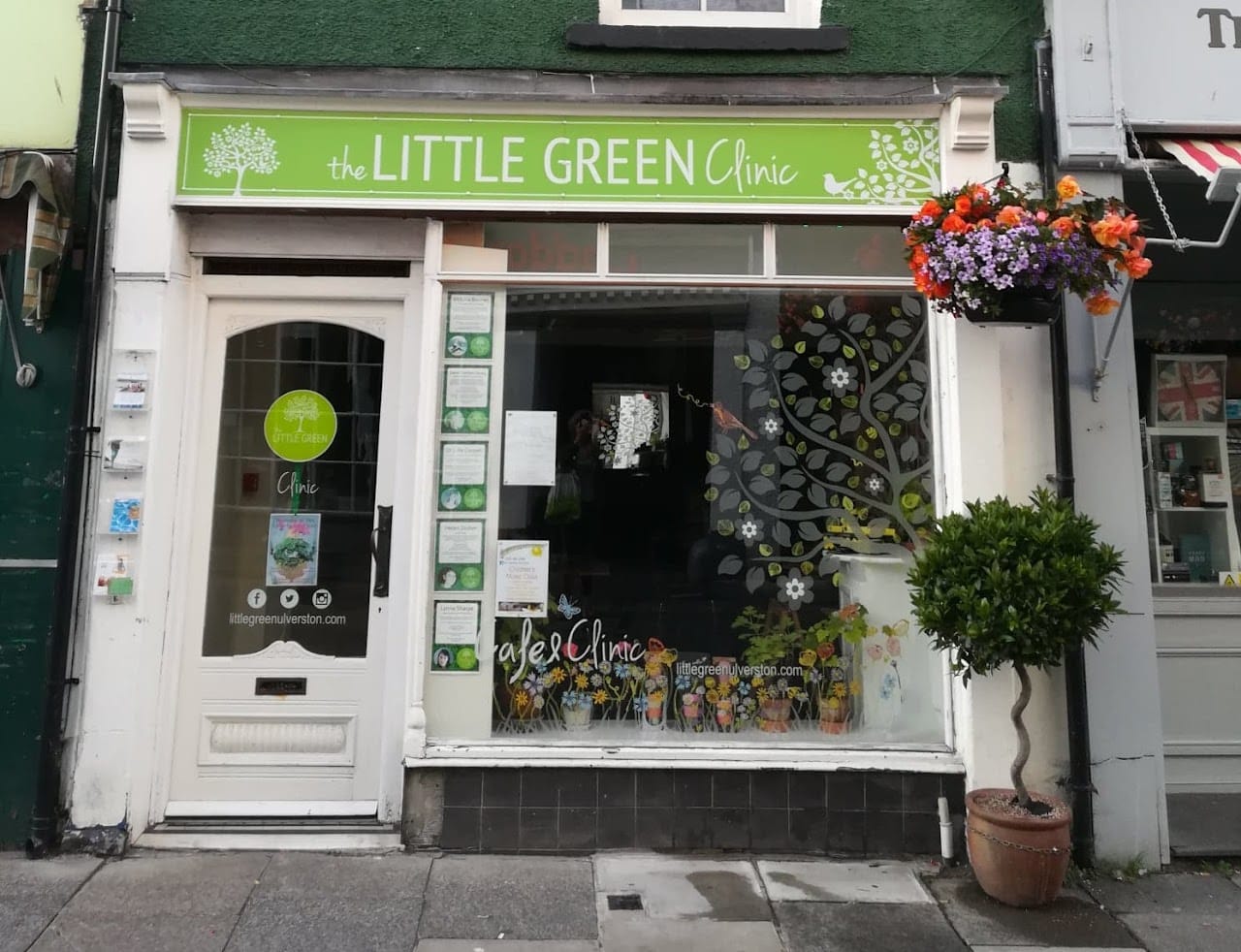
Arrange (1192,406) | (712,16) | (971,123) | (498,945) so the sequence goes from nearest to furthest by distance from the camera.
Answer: (498,945), (971,123), (712,16), (1192,406)

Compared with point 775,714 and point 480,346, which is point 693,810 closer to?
point 775,714

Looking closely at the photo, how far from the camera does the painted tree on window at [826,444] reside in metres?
4.64

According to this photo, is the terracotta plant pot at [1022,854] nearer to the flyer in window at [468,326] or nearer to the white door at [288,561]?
the white door at [288,561]

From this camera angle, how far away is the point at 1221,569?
17.7 ft

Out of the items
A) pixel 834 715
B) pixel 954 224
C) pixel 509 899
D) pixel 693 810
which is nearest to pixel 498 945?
pixel 509 899

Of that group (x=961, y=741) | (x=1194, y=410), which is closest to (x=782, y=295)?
(x=961, y=741)

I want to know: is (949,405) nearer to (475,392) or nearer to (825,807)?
(825,807)

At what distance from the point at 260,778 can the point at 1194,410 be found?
19.8ft

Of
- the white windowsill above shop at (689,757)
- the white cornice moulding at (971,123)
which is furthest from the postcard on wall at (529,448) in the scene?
the white cornice moulding at (971,123)

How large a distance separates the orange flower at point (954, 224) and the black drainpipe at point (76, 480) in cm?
415

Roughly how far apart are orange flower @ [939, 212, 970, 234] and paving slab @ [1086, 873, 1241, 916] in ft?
10.2

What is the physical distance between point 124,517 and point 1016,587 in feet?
13.8

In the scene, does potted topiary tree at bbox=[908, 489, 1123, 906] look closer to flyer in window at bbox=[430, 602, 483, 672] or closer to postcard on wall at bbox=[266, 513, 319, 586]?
flyer in window at bbox=[430, 602, 483, 672]

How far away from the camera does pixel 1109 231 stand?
12.4 ft
